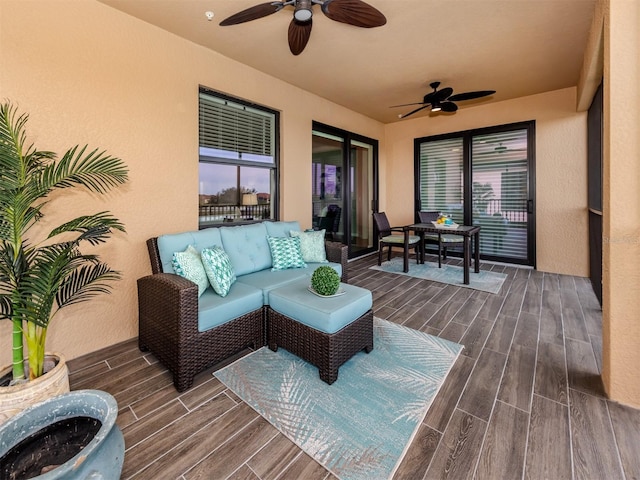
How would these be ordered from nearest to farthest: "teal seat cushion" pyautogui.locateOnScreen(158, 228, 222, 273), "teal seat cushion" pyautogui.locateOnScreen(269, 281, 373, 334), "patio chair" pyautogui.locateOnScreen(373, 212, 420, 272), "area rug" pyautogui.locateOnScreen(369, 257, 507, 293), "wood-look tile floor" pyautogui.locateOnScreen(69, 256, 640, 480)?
1. "wood-look tile floor" pyautogui.locateOnScreen(69, 256, 640, 480)
2. "teal seat cushion" pyautogui.locateOnScreen(269, 281, 373, 334)
3. "teal seat cushion" pyautogui.locateOnScreen(158, 228, 222, 273)
4. "area rug" pyautogui.locateOnScreen(369, 257, 507, 293)
5. "patio chair" pyautogui.locateOnScreen(373, 212, 420, 272)

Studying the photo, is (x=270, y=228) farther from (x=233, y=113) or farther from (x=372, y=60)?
(x=372, y=60)

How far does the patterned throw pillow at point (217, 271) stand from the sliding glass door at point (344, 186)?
2550 millimetres

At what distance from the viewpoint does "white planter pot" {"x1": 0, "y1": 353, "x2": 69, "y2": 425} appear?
140cm

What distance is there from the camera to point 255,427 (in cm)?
159

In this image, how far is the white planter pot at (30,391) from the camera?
1.40 meters

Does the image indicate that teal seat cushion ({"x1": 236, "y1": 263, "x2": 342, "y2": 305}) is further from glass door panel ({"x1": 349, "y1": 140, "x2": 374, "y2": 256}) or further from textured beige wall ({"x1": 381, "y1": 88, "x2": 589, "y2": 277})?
textured beige wall ({"x1": 381, "y1": 88, "x2": 589, "y2": 277})

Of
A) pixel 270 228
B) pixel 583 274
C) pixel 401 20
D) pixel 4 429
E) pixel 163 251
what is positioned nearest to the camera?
pixel 4 429

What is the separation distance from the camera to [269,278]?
270 centimetres

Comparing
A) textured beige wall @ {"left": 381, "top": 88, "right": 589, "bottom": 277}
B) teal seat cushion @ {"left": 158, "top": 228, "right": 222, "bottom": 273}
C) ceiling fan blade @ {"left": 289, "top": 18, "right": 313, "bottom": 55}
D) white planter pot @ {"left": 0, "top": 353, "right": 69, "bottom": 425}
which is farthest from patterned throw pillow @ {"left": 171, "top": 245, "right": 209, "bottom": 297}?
textured beige wall @ {"left": 381, "top": 88, "right": 589, "bottom": 277}

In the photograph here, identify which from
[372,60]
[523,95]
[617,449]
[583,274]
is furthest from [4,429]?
[523,95]

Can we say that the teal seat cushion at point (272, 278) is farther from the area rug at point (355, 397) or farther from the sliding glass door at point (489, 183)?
the sliding glass door at point (489, 183)

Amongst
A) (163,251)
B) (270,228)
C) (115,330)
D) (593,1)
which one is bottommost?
(115,330)

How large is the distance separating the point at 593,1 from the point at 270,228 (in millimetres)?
3583

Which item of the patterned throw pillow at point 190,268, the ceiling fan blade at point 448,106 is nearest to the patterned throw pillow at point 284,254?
the patterned throw pillow at point 190,268
